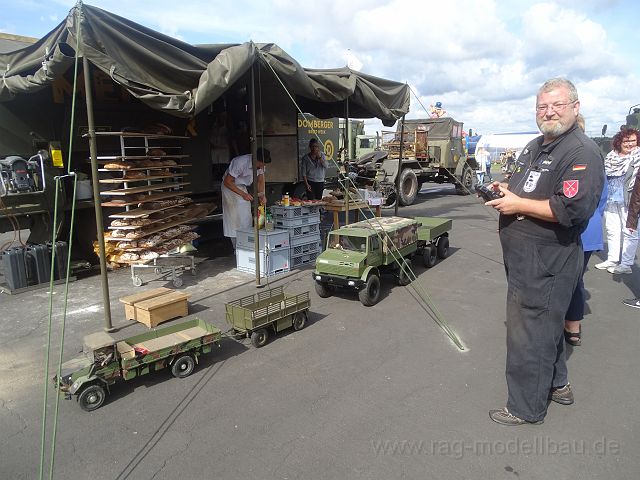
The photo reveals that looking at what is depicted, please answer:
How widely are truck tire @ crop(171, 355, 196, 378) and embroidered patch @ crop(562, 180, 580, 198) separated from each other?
3.21m

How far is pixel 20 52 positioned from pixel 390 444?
691 cm

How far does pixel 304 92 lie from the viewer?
22.6 feet

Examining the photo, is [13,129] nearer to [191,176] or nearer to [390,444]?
[191,176]

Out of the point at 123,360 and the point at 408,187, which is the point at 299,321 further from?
the point at 408,187

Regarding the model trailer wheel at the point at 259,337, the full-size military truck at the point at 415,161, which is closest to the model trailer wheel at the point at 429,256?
the model trailer wheel at the point at 259,337

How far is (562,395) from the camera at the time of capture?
3.42 meters

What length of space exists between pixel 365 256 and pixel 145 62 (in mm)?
3507

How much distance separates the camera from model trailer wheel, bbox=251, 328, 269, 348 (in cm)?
441

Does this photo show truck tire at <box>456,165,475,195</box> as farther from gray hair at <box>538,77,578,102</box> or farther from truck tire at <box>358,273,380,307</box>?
gray hair at <box>538,77,578,102</box>

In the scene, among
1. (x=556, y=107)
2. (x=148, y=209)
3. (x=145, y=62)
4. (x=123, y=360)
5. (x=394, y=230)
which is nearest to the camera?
(x=556, y=107)

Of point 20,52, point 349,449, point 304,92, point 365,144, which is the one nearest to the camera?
point 349,449

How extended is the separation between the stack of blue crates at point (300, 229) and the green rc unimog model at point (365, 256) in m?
1.40

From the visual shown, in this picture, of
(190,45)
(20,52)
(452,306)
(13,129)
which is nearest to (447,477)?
(452,306)

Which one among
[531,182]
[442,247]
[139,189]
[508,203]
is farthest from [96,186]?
[442,247]
